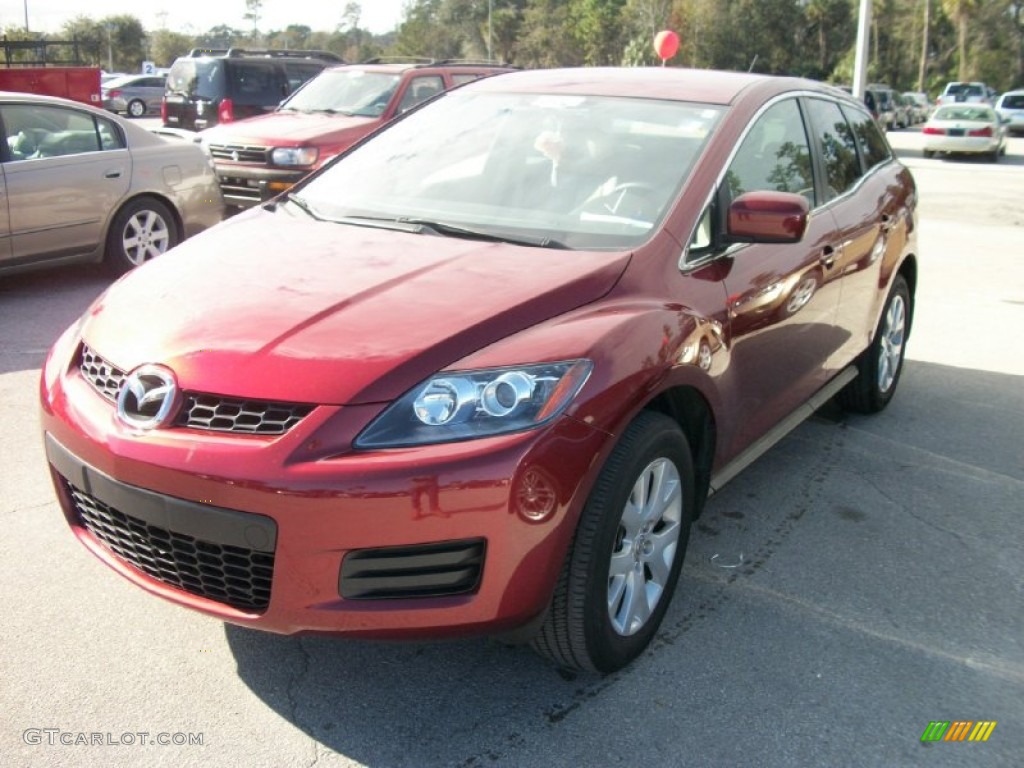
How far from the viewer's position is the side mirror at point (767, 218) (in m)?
3.35

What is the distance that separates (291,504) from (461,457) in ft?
1.36

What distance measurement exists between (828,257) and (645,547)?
1859mm

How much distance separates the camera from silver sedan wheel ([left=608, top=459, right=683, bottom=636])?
2.90 m

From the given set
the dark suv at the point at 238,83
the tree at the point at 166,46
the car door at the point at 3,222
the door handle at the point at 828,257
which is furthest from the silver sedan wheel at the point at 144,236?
the tree at the point at 166,46

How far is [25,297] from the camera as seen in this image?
774cm

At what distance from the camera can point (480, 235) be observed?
3449 millimetres

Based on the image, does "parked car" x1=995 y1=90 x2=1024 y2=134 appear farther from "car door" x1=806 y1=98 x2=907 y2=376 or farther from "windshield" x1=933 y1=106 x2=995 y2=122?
"car door" x1=806 y1=98 x2=907 y2=376

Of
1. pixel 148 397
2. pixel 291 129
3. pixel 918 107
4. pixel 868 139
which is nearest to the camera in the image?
pixel 148 397

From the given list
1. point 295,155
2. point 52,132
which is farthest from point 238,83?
point 52,132

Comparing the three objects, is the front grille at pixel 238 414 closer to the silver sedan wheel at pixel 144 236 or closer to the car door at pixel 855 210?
the car door at pixel 855 210

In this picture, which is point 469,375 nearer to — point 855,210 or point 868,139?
point 855,210

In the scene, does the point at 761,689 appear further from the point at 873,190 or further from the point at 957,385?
the point at 957,385

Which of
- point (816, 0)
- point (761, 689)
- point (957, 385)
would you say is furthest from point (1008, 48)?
point (761, 689)

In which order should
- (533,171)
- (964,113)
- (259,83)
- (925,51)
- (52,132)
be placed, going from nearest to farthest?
(533,171), (52,132), (259,83), (964,113), (925,51)
